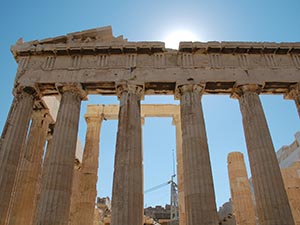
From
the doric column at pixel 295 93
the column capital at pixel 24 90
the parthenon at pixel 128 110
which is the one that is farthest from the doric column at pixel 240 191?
the column capital at pixel 24 90

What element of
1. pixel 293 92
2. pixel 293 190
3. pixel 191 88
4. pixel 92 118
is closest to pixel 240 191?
pixel 293 190

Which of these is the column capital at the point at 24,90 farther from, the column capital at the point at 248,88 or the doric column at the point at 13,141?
the column capital at the point at 248,88

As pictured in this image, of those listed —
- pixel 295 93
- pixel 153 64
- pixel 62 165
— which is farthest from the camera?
pixel 153 64

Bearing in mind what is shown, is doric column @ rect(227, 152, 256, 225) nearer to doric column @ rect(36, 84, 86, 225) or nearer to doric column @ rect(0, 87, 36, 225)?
doric column @ rect(36, 84, 86, 225)

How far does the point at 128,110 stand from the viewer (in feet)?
51.8

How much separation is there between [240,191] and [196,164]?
741 centimetres

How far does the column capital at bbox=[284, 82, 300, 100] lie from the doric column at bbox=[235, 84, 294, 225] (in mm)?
2090

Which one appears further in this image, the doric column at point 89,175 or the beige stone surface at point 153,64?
the doric column at point 89,175

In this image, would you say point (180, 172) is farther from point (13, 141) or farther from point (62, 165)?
point (13, 141)

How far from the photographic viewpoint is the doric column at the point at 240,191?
62.2ft

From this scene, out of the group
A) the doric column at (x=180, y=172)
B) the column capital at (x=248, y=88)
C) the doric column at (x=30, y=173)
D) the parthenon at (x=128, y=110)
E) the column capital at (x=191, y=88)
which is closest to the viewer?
the parthenon at (x=128, y=110)

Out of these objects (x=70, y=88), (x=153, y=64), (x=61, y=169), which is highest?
(x=153, y=64)

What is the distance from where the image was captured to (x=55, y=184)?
13797mm

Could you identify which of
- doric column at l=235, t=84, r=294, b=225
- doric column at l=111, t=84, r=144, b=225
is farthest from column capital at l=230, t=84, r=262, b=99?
doric column at l=111, t=84, r=144, b=225
